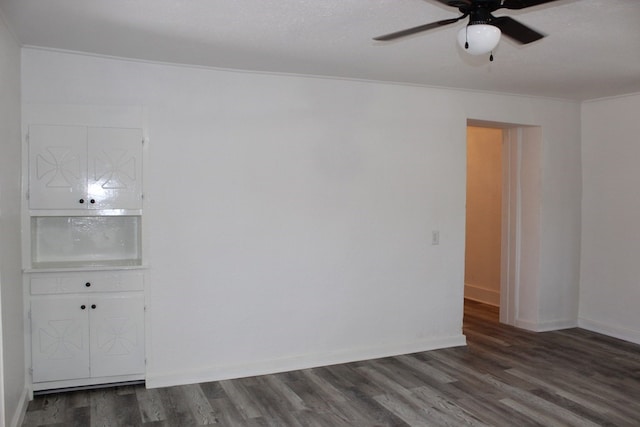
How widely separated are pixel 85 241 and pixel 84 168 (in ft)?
1.91

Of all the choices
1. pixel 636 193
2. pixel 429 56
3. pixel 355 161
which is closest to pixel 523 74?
pixel 429 56

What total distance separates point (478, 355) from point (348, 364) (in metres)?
1.20

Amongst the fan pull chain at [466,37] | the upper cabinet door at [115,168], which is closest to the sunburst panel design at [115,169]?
the upper cabinet door at [115,168]

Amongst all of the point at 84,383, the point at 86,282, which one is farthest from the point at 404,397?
the point at 86,282

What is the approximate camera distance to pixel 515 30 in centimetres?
231

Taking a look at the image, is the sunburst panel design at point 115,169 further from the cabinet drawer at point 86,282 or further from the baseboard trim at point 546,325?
the baseboard trim at point 546,325

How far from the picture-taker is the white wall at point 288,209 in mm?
3783

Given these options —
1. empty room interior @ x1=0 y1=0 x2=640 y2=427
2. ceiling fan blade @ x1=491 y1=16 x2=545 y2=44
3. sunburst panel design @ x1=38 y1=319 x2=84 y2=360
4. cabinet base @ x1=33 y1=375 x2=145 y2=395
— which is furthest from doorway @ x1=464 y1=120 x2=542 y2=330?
sunburst panel design @ x1=38 y1=319 x2=84 y2=360

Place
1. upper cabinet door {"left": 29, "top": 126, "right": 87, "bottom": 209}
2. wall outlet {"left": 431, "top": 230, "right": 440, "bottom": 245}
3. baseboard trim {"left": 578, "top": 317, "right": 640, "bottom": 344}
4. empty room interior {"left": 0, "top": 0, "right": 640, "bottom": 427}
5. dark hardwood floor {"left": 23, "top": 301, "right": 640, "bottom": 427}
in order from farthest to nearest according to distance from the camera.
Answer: baseboard trim {"left": 578, "top": 317, "right": 640, "bottom": 344}, wall outlet {"left": 431, "top": 230, "right": 440, "bottom": 245}, upper cabinet door {"left": 29, "top": 126, "right": 87, "bottom": 209}, dark hardwood floor {"left": 23, "top": 301, "right": 640, "bottom": 427}, empty room interior {"left": 0, "top": 0, "right": 640, "bottom": 427}

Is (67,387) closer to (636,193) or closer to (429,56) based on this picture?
(429,56)

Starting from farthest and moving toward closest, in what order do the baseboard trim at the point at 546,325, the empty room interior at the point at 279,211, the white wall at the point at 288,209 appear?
the baseboard trim at the point at 546,325 < the white wall at the point at 288,209 < the empty room interior at the point at 279,211

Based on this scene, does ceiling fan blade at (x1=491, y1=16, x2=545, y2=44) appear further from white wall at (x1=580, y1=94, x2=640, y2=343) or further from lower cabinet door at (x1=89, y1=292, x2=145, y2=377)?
white wall at (x1=580, y1=94, x2=640, y2=343)

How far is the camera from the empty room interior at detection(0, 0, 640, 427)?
3.12 meters

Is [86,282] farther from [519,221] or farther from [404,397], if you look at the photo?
[519,221]
